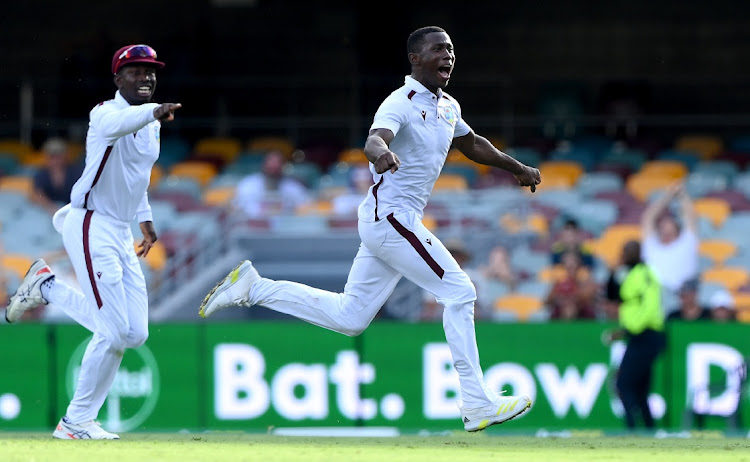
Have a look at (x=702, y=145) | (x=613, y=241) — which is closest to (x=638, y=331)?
(x=613, y=241)

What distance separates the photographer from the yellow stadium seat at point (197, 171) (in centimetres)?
1744

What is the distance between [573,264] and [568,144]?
19.0 ft

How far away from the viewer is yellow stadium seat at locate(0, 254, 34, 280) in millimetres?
14766

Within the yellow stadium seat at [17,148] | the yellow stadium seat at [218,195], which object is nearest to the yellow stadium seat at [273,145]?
the yellow stadium seat at [218,195]

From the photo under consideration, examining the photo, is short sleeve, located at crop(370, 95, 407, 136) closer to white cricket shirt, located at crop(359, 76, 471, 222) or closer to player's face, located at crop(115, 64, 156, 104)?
white cricket shirt, located at crop(359, 76, 471, 222)

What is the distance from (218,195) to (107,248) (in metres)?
8.27

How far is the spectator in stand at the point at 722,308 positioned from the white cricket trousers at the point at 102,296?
Result: 6371mm

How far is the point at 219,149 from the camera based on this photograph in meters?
18.8

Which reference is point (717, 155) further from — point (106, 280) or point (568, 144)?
point (106, 280)

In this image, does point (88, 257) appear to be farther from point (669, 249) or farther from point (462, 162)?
point (462, 162)

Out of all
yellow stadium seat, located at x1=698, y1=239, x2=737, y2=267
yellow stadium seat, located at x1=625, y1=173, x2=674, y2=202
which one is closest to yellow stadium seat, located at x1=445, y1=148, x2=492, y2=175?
yellow stadium seat, located at x1=625, y1=173, x2=674, y2=202

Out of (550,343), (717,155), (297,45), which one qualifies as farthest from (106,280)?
(297,45)

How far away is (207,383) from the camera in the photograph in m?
13.0

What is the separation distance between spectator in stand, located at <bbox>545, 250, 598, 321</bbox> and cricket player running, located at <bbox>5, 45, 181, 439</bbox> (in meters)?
5.64
